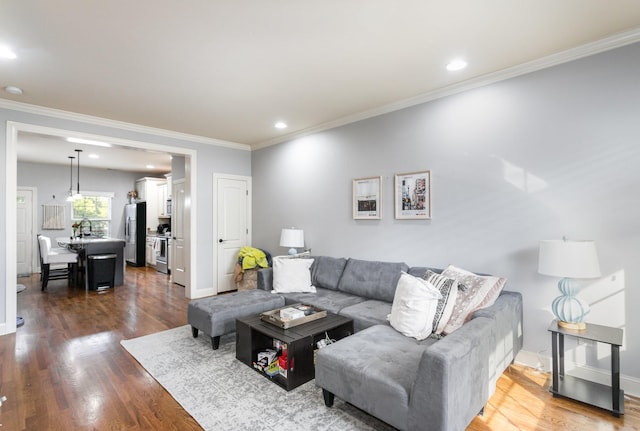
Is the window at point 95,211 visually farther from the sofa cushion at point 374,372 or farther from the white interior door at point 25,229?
the sofa cushion at point 374,372

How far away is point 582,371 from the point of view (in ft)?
8.28

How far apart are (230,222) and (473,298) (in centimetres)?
428

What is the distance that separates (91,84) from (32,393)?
2.78 m

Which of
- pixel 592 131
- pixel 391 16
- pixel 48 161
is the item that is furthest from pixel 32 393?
pixel 48 161

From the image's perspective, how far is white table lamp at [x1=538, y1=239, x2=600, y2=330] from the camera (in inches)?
87.8

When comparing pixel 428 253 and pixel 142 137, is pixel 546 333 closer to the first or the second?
pixel 428 253

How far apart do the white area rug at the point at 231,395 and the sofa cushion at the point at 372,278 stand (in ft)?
4.14

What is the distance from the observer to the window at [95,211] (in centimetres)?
831

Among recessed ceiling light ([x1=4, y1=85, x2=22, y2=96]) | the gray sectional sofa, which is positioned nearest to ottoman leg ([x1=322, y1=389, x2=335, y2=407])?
the gray sectional sofa

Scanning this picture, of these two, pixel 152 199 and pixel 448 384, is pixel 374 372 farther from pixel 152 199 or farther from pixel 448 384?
pixel 152 199

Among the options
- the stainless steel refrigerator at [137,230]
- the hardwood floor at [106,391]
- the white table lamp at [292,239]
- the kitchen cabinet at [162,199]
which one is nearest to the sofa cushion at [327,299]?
the white table lamp at [292,239]

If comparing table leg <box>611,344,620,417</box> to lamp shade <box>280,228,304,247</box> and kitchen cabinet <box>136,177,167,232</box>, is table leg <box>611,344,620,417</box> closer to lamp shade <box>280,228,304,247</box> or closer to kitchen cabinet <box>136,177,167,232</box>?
lamp shade <box>280,228,304,247</box>

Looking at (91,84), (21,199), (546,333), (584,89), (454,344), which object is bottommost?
(546,333)

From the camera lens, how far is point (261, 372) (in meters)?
2.69
